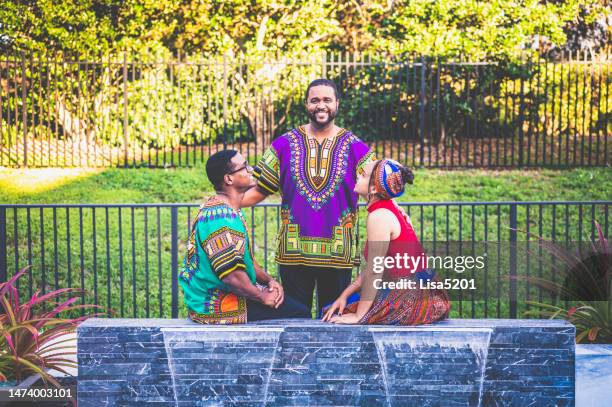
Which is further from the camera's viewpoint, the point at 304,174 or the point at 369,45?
the point at 369,45

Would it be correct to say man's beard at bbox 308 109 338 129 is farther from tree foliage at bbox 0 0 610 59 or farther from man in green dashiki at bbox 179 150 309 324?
tree foliage at bbox 0 0 610 59

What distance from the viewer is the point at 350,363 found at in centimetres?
407

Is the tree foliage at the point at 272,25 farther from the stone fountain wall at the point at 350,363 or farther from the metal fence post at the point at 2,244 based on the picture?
the stone fountain wall at the point at 350,363

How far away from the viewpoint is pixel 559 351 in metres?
4.07

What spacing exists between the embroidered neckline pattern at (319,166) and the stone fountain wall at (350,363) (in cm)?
89

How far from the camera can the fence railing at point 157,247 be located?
6.71m

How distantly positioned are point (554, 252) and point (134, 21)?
38.6 feet

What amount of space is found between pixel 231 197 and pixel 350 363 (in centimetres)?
109

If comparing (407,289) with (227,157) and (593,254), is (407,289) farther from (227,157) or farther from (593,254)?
(593,254)

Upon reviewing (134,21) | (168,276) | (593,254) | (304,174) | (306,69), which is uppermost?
(134,21)

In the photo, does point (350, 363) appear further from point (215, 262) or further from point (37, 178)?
point (37, 178)

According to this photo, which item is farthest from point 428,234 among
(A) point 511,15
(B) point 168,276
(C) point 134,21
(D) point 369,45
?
(D) point 369,45

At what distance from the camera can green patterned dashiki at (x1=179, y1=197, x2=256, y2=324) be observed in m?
4.08

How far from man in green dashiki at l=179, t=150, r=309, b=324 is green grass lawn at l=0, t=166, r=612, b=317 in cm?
401
